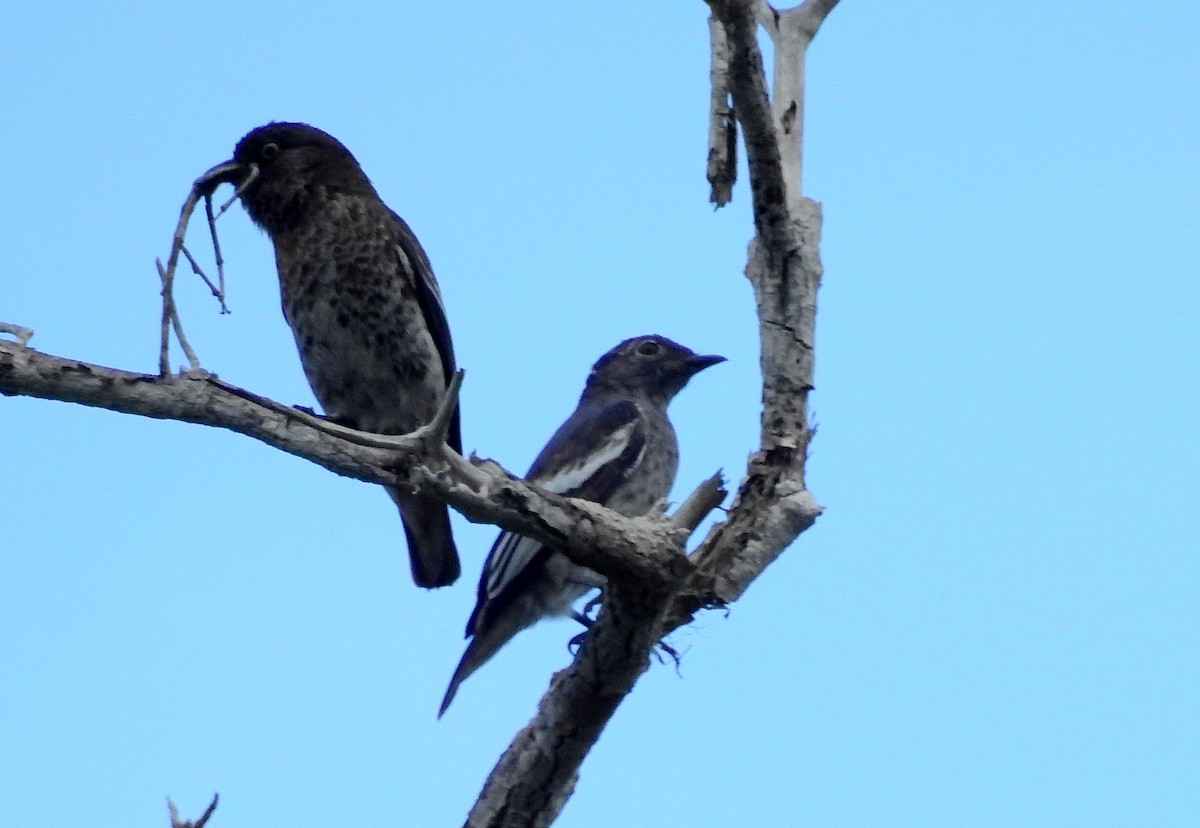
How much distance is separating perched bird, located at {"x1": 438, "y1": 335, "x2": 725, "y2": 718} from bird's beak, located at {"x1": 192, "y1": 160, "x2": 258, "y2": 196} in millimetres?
2026

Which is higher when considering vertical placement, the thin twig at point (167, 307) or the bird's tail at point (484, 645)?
the bird's tail at point (484, 645)

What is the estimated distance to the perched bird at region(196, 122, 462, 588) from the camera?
813 centimetres

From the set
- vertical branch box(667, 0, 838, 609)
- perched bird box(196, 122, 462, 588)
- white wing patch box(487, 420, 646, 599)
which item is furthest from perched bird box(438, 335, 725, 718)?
perched bird box(196, 122, 462, 588)

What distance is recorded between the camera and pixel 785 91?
6.02 meters

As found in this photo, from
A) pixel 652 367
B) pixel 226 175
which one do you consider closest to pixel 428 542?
pixel 652 367

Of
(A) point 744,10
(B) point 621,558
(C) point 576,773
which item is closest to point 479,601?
(C) point 576,773

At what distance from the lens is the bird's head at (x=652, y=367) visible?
8992 millimetres

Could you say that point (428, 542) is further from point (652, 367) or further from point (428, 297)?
point (652, 367)

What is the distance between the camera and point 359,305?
8133mm

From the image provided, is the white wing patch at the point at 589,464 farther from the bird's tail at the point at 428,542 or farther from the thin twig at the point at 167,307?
the thin twig at the point at 167,307

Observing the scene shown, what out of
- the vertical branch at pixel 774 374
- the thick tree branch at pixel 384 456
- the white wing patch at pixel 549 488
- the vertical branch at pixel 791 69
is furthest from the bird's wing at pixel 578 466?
the vertical branch at pixel 791 69

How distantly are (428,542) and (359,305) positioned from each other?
133cm

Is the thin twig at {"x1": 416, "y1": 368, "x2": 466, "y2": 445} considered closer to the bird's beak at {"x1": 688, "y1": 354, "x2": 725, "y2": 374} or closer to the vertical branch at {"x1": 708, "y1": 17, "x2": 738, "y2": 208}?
the vertical branch at {"x1": 708, "y1": 17, "x2": 738, "y2": 208}

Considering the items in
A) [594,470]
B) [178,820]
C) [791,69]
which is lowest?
[178,820]
